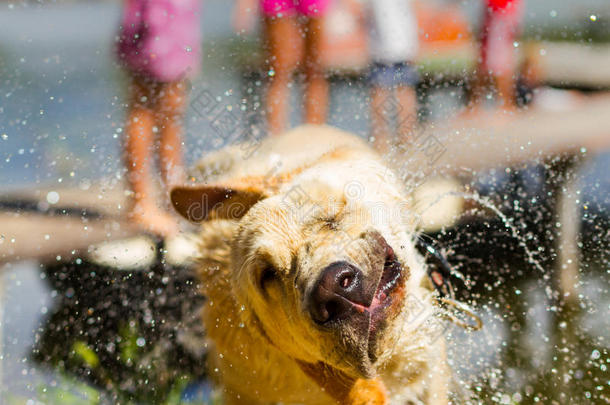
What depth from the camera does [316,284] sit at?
2.07m

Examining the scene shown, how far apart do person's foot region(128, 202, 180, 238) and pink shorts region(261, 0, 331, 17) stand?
2.00 metres

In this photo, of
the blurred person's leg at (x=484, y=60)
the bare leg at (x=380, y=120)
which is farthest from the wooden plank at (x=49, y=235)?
the blurred person's leg at (x=484, y=60)

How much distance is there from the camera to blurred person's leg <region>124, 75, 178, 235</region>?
13.7 ft

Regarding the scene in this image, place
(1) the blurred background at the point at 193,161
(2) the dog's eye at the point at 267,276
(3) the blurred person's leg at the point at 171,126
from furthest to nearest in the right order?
(3) the blurred person's leg at the point at 171,126 < (1) the blurred background at the point at 193,161 < (2) the dog's eye at the point at 267,276

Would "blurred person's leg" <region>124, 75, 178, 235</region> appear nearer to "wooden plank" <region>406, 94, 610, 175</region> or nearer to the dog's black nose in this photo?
"wooden plank" <region>406, 94, 610, 175</region>

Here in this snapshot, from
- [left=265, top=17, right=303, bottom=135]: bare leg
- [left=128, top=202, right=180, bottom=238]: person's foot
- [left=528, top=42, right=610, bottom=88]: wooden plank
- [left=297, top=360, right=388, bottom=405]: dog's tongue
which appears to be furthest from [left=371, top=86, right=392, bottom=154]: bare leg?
[left=528, top=42, right=610, bottom=88]: wooden plank

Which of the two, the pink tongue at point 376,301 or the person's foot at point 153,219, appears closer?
the pink tongue at point 376,301

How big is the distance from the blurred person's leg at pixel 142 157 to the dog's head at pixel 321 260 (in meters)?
1.27

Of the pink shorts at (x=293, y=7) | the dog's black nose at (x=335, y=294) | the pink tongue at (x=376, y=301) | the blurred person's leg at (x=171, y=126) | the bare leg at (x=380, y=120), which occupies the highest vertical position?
the dog's black nose at (x=335, y=294)

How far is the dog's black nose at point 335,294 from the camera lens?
2.05 metres

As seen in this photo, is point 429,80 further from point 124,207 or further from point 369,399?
point 369,399

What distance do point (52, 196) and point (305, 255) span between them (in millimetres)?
2854

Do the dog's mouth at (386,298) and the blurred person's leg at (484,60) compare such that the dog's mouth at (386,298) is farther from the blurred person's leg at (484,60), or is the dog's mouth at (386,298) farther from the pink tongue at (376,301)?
the blurred person's leg at (484,60)

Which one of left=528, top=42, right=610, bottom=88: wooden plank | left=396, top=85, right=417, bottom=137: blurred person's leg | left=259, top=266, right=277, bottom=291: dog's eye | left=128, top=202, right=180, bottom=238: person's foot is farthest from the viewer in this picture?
left=528, top=42, right=610, bottom=88: wooden plank
